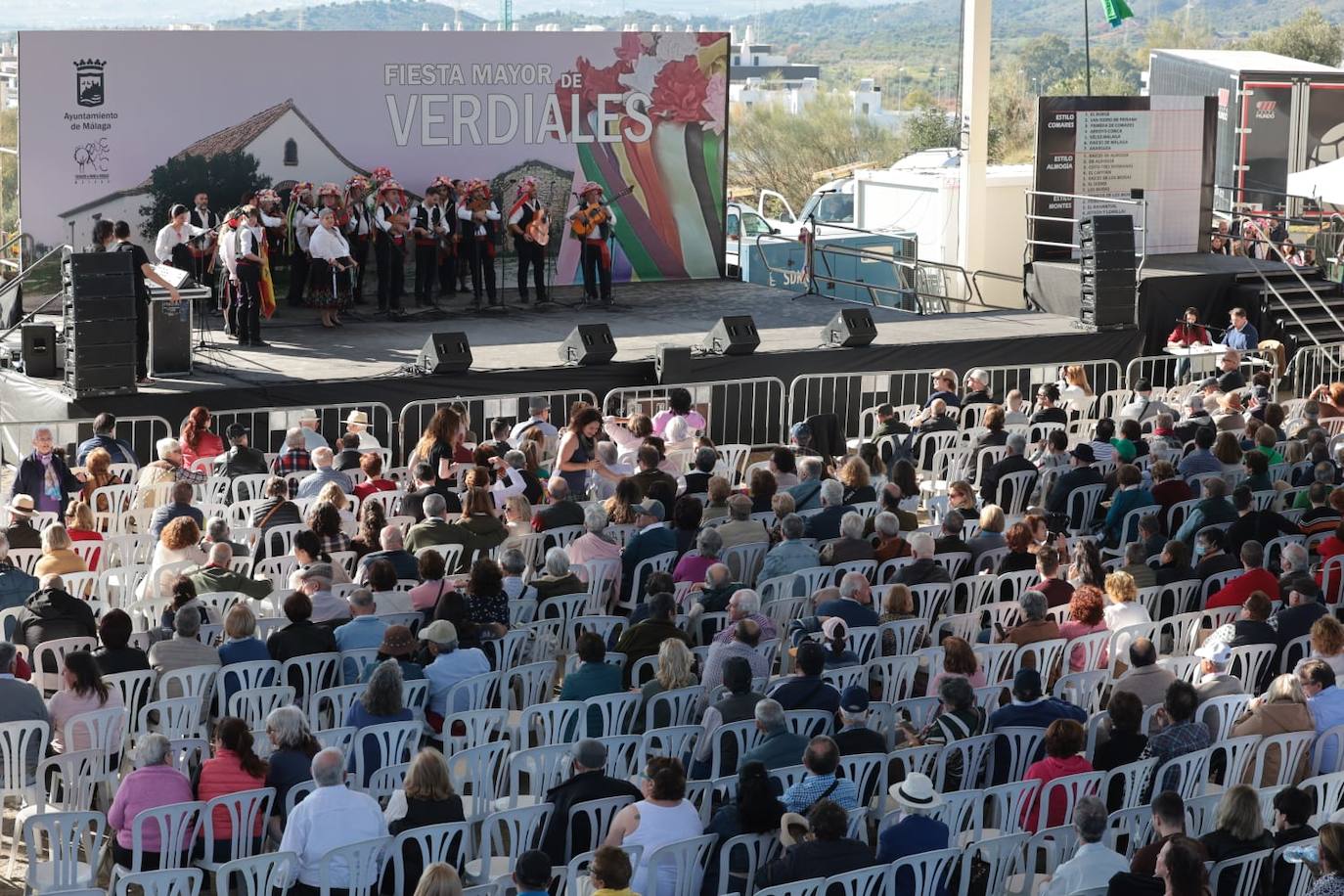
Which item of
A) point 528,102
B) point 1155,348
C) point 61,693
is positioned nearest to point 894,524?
point 61,693

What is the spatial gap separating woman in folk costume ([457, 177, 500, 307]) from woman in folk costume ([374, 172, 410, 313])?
78 cm

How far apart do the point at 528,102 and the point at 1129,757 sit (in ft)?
48.9

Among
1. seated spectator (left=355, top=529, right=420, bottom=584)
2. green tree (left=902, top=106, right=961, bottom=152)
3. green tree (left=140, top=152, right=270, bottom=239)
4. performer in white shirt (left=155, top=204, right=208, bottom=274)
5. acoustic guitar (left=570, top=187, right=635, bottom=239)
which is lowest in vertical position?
seated spectator (left=355, top=529, right=420, bottom=584)

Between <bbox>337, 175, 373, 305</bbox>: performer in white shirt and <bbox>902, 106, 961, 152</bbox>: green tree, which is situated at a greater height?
<bbox>902, 106, 961, 152</bbox>: green tree

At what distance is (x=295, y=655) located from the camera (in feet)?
25.2

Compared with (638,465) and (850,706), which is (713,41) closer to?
(638,465)

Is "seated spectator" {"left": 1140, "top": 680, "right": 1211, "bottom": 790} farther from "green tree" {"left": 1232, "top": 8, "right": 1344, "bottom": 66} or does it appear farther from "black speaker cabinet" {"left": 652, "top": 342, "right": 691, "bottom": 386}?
"green tree" {"left": 1232, "top": 8, "right": 1344, "bottom": 66}

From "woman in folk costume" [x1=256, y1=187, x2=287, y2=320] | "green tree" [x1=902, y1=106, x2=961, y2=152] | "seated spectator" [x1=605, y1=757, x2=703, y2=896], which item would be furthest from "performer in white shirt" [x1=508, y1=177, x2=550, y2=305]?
"green tree" [x1=902, y1=106, x2=961, y2=152]

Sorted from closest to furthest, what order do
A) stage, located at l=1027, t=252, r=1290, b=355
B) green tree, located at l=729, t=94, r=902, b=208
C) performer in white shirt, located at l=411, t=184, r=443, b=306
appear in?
performer in white shirt, located at l=411, t=184, r=443, b=306
stage, located at l=1027, t=252, r=1290, b=355
green tree, located at l=729, t=94, r=902, b=208

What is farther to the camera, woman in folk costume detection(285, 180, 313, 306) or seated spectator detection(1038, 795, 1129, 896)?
woman in folk costume detection(285, 180, 313, 306)

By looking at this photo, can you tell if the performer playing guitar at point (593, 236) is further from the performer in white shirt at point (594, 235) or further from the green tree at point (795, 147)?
the green tree at point (795, 147)

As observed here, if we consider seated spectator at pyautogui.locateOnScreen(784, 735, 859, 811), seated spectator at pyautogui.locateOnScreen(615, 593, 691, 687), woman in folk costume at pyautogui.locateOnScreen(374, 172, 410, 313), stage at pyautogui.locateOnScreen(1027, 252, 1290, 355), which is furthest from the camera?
stage at pyautogui.locateOnScreen(1027, 252, 1290, 355)

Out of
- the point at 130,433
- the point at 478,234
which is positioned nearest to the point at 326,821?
the point at 130,433

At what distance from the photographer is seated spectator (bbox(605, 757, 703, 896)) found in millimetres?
5984
